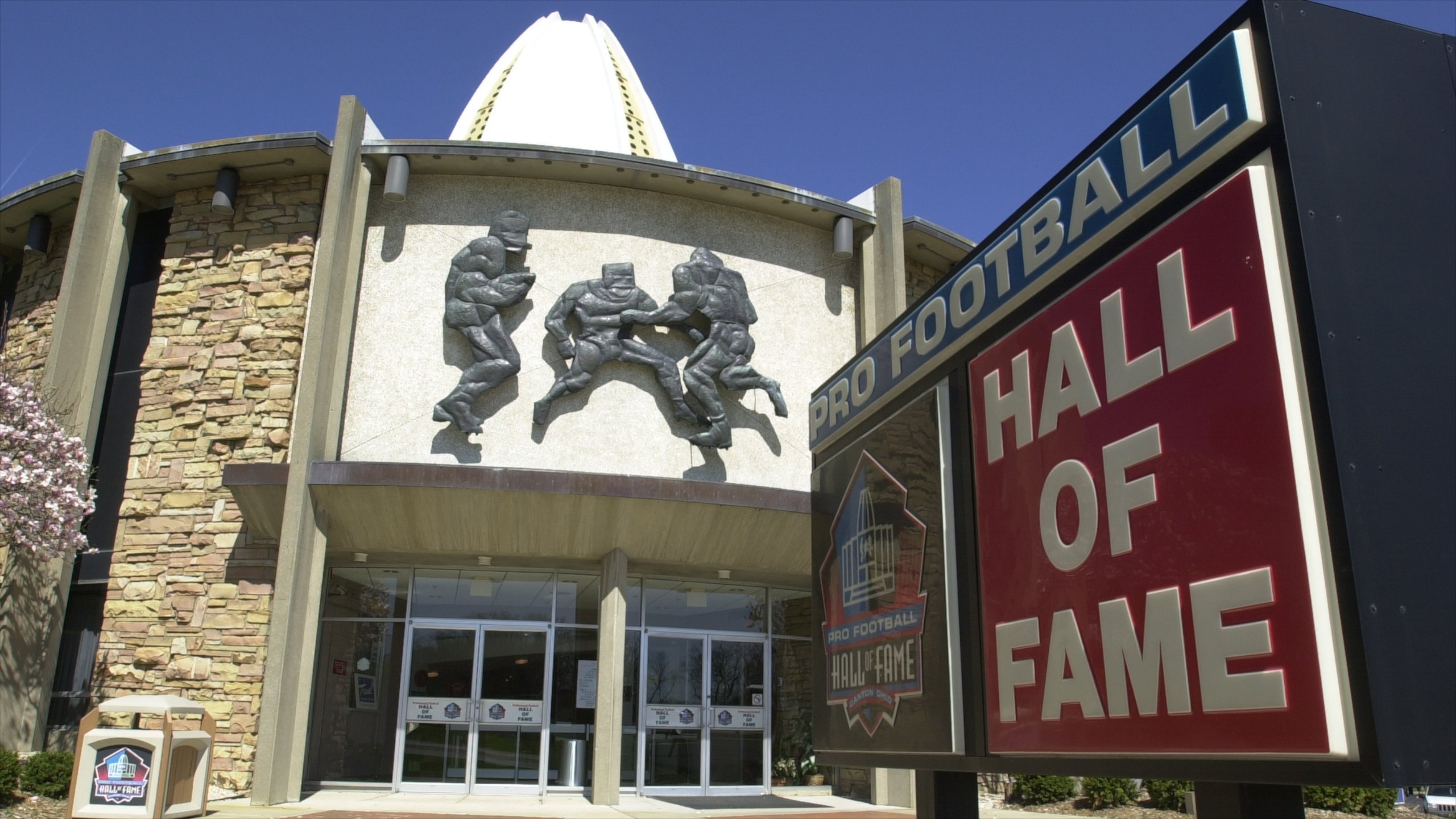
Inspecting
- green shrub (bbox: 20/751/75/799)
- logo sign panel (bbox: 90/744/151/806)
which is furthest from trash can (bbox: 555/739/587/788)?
green shrub (bbox: 20/751/75/799)

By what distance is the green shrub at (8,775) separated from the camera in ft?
39.9

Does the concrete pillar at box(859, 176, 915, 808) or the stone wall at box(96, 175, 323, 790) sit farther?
the concrete pillar at box(859, 176, 915, 808)

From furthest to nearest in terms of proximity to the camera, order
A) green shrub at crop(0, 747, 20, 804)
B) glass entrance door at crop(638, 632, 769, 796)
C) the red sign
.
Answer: glass entrance door at crop(638, 632, 769, 796), green shrub at crop(0, 747, 20, 804), the red sign

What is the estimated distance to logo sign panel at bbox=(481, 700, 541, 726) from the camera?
1558 cm

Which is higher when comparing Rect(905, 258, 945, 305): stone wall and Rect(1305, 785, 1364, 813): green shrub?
Rect(905, 258, 945, 305): stone wall

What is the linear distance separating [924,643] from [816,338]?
12.5 metres

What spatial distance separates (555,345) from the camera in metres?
15.8

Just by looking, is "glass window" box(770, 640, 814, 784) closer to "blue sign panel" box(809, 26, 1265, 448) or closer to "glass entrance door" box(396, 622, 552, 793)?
"glass entrance door" box(396, 622, 552, 793)

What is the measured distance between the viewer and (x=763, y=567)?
54.0 ft

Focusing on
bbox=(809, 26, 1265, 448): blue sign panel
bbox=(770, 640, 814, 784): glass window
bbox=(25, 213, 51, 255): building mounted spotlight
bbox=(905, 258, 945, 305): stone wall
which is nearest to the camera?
bbox=(809, 26, 1265, 448): blue sign panel

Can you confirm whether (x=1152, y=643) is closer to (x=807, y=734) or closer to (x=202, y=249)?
(x=807, y=734)

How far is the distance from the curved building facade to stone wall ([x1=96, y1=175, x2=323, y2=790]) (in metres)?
0.04

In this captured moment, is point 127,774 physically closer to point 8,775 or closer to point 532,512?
point 8,775

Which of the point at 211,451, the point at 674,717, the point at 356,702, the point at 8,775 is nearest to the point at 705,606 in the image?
the point at 674,717
